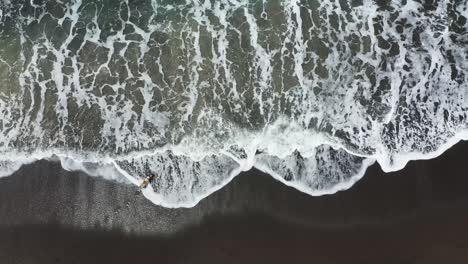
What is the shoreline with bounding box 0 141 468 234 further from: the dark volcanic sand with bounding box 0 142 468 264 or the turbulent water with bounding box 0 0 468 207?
the turbulent water with bounding box 0 0 468 207

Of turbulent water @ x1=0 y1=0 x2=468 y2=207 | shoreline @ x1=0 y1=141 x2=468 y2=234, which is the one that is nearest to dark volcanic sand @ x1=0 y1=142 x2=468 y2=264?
shoreline @ x1=0 y1=141 x2=468 y2=234

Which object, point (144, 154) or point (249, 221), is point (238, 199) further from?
point (144, 154)

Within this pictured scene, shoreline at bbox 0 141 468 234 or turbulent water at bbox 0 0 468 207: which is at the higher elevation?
turbulent water at bbox 0 0 468 207

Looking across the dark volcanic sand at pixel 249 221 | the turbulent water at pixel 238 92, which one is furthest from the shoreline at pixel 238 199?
the turbulent water at pixel 238 92

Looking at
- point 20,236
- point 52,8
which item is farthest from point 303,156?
point 52,8

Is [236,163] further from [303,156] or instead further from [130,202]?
[130,202]
